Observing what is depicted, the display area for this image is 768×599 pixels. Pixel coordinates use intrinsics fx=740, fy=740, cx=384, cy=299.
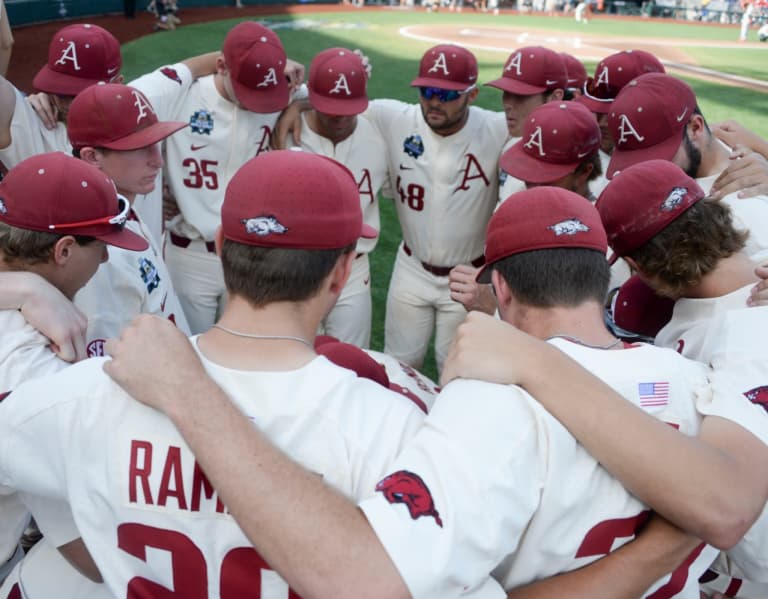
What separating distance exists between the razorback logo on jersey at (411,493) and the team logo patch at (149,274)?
205cm

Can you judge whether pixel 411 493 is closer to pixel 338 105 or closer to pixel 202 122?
pixel 338 105

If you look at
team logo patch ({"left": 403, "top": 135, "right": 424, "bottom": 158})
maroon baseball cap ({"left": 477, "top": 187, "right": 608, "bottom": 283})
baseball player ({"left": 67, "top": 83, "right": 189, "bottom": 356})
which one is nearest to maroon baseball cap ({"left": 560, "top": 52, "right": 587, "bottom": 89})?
team logo patch ({"left": 403, "top": 135, "right": 424, "bottom": 158})

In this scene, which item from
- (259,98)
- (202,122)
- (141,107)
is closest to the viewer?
(141,107)

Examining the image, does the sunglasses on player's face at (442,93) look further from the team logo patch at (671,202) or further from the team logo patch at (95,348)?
the team logo patch at (95,348)

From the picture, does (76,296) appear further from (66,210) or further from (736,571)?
(736,571)

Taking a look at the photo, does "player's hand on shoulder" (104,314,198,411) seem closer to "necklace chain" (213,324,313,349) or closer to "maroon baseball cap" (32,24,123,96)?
"necklace chain" (213,324,313,349)

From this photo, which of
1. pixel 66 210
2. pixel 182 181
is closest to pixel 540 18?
pixel 182 181

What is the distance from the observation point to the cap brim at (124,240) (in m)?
2.46

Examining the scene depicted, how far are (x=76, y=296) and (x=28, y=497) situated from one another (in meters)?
1.08

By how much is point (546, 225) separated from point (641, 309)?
3.81ft

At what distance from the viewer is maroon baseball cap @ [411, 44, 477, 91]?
443cm

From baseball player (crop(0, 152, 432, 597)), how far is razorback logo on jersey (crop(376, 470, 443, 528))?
0.40 ft

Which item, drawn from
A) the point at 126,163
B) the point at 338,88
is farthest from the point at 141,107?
the point at 338,88

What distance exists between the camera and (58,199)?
7.72ft
